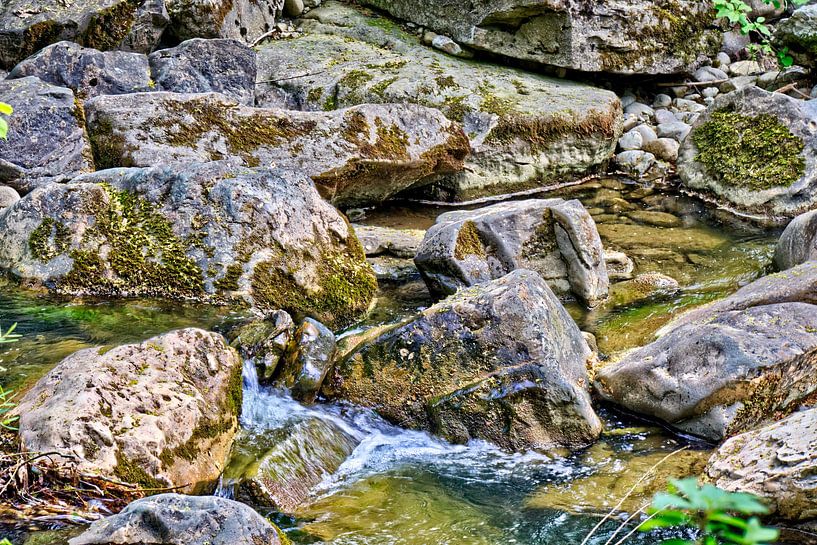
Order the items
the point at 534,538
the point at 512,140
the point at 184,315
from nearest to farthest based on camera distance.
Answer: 1. the point at 534,538
2. the point at 184,315
3. the point at 512,140

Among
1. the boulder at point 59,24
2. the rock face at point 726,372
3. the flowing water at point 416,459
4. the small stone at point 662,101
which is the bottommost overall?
the flowing water at point 416,459

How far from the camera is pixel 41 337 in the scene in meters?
5.16

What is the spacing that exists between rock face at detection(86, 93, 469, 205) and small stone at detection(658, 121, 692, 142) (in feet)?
9.79

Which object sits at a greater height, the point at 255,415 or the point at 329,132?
the point at 329,132

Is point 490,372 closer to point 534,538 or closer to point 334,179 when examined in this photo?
point 534,538

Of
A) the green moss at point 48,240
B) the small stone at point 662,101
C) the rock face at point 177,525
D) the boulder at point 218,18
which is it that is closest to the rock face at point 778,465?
the rock face at point 177,525

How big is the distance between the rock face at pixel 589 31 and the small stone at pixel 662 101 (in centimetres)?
33

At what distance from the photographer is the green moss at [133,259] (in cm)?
584

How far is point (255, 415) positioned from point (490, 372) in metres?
1.37

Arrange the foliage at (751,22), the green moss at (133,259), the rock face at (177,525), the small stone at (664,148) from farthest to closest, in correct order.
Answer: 1. the small stone at (664,148)
2. the foliage at (751,22)
3. the green moss at (133,259)
4. the rock face at (177,525)

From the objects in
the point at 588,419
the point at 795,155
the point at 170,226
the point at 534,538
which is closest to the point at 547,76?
the point at 795,155

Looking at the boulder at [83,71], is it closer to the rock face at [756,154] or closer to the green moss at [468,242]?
the green moss at [468,242]

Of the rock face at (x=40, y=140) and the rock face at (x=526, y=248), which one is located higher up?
the rock face at (x=40, y=140)

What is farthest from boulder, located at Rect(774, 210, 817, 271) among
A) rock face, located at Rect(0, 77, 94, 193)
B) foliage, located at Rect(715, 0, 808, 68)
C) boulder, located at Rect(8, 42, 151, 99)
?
boulder, located at Rect(8, 42, 151, 99)
